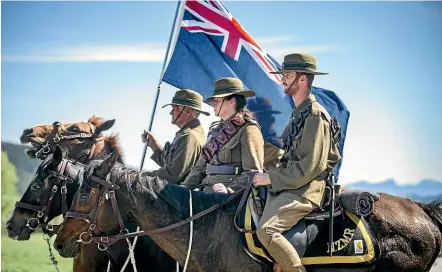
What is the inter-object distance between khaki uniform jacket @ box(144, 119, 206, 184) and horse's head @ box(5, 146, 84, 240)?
114cm

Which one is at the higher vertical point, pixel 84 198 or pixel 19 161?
pixel 84 198

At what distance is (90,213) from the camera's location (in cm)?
650

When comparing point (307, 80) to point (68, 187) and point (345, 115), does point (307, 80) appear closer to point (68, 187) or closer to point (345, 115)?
point (68, 187)

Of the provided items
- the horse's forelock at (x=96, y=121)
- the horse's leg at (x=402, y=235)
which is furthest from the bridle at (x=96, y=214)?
the horse's forelock at (x=96, y=121)

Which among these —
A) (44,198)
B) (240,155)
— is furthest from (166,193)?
(44,198)

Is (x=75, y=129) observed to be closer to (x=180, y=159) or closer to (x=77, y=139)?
(x=77, y=139)

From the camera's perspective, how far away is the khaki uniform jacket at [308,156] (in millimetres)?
6289

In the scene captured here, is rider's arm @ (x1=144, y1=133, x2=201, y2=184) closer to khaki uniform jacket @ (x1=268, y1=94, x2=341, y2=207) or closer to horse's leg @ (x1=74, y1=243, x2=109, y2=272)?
horse's leg @ (x1=74, y1=243, x2=109, y2=272)

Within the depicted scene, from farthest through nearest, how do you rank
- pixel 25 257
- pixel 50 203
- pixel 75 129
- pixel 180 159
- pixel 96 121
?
1. pixel 25 257
2. pixel 96 121
3. pixel 75 129
4. pixel 180 159
5. pixel 50 203

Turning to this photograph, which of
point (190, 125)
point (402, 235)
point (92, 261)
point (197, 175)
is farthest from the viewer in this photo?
point (190, 125)

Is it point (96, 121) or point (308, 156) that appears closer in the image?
point (308, 156)

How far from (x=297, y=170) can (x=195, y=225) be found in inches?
49.7

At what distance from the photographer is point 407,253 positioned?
6.97m

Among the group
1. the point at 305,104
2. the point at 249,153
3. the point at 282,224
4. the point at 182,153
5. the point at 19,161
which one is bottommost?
the point at 19,161
